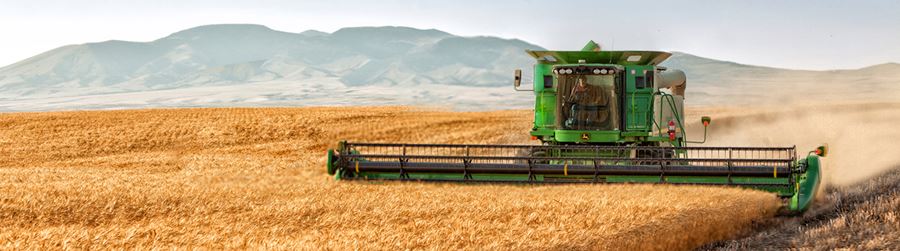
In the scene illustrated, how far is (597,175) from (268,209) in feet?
12.9

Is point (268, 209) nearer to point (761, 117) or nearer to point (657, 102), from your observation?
point (657, 102)

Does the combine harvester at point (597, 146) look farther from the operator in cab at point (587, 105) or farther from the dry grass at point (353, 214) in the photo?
the dry grass at point (353, 214)

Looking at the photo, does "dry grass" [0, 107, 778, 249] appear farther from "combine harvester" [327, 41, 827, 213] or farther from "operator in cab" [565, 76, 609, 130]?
"operator in cab" [565, 76, 609, 130]

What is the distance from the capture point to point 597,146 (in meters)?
11.0

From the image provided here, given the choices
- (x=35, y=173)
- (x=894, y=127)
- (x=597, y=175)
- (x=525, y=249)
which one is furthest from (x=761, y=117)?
(x=525, y=249)

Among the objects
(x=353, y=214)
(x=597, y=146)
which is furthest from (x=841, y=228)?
(x=353, y=214)

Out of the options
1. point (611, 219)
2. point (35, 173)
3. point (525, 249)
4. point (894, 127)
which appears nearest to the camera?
point (525, 249)

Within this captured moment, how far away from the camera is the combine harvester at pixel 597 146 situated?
10.4 m

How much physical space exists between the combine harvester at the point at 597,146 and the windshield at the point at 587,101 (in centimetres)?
1

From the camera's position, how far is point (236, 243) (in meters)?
6.41

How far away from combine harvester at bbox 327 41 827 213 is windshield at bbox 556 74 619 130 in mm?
13

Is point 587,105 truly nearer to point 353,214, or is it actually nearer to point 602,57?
point 602,57

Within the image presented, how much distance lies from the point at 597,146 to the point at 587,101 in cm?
112

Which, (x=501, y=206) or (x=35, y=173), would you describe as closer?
(x=501, y=206)
